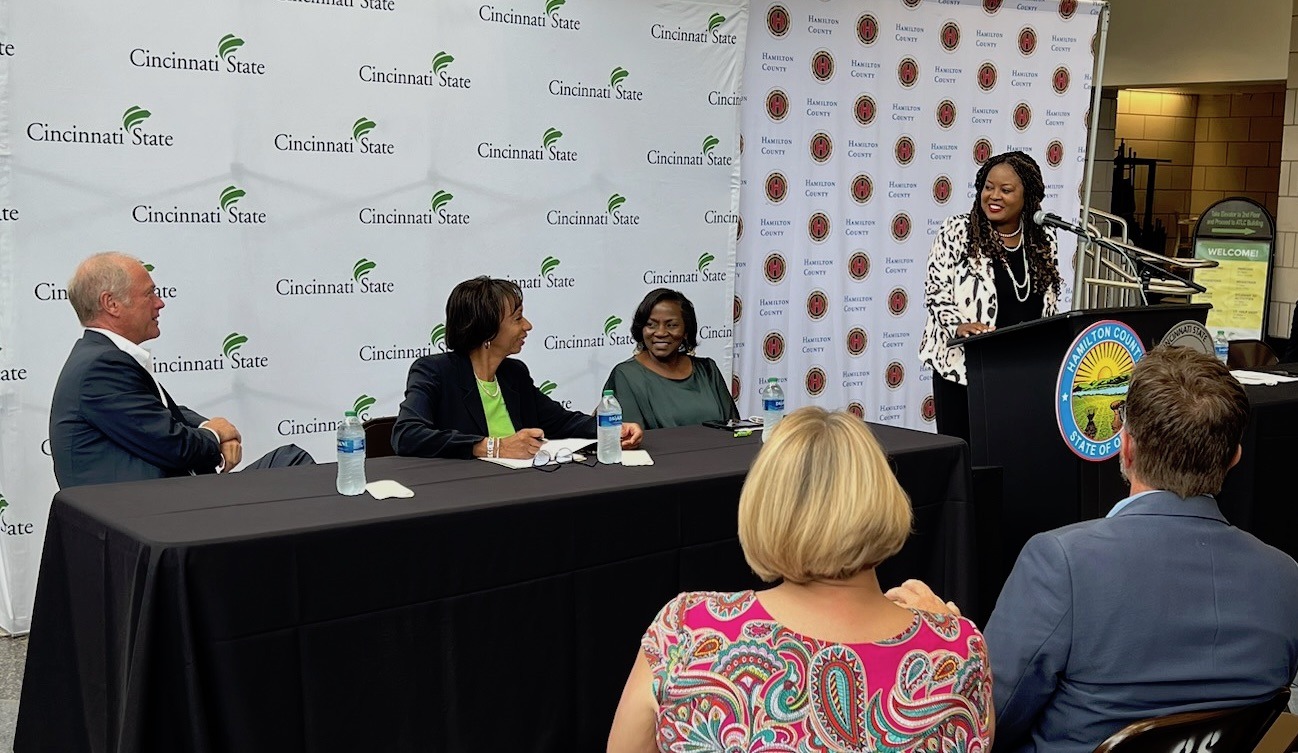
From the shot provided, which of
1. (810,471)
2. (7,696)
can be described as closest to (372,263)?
(7,696)

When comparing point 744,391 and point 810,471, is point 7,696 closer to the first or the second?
point 810,471

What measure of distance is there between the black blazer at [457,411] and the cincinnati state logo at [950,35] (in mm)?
3592

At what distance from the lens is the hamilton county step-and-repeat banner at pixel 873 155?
227 inches

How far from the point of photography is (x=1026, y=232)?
4.19 meters

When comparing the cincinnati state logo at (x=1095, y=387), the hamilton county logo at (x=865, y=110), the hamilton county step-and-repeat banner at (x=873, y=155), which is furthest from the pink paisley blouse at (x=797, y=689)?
the hamilton county logo at (x=865, y=110)

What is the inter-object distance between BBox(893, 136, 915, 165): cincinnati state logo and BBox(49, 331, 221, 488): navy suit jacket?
4.09m

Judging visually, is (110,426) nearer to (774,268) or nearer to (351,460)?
(351,460)

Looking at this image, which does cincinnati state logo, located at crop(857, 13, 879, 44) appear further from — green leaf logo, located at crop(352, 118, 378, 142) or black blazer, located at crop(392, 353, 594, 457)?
black blazer, located at crop(392, 353, 594, 457)

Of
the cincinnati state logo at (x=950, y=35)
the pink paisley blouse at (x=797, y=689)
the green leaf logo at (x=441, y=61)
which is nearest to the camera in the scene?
the pink paisley blouse at (x=797, y=689)

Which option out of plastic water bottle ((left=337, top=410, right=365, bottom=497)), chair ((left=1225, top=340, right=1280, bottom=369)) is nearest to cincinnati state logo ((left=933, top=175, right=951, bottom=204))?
chair ((left=1225, top=340, right=1280, bottom=369))

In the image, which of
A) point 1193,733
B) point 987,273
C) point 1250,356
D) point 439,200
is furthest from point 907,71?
point 1193,733

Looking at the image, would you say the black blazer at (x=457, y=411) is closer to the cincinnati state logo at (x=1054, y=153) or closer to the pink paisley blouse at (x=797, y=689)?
the pink paisley blouse at (x=797, y=689)

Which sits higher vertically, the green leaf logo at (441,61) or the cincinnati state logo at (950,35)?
the cincinnati state logo at (950,35)

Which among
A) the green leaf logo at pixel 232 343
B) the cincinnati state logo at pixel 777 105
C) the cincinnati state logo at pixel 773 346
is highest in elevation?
the cincinnati state logo at pixel 777 105
